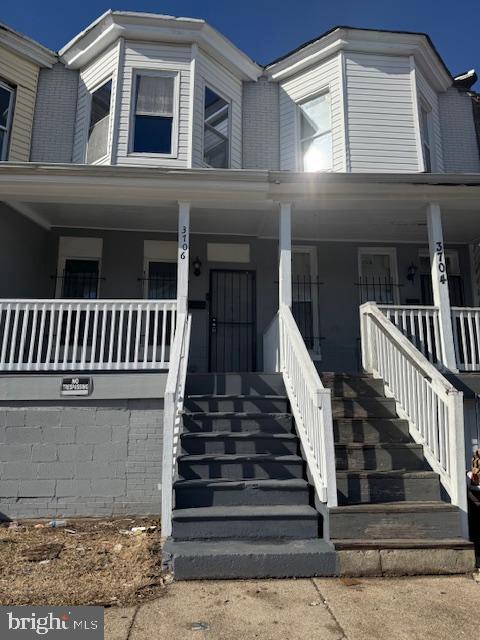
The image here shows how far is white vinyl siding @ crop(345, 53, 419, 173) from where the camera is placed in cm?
816

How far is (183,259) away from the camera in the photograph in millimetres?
5961

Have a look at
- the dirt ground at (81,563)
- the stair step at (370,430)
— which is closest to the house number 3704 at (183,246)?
the stair step at (370,430)

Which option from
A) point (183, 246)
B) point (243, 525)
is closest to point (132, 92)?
point (183, 246)

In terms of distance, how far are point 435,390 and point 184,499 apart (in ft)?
8.28

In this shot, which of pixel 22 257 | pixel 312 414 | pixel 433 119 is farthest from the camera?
pixel 433 119

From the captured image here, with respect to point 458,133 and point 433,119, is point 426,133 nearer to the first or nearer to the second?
point 433,119

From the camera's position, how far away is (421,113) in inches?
344

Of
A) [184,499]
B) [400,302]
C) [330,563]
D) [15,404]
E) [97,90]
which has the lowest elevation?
[330,563]

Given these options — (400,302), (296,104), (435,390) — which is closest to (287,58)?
(296,104)

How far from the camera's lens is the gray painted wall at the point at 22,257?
630 centimetres

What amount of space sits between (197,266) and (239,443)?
152 inches

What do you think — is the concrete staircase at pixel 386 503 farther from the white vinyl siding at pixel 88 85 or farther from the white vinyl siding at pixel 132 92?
the white vinyl siding at pixel 88 85

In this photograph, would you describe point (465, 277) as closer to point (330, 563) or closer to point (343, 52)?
point (343, 52)

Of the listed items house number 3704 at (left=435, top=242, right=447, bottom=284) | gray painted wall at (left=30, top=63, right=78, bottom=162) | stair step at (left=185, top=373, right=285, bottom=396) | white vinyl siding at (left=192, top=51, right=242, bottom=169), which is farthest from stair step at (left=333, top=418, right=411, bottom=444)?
gray painted wall at (left=30, top=63, right=78, bottom=162)
